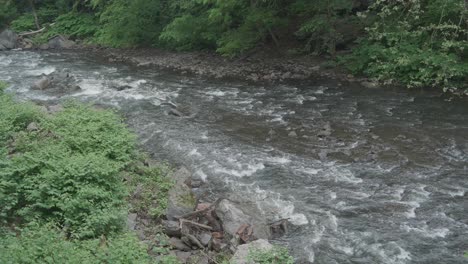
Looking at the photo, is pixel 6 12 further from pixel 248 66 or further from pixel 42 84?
pixel 248 66

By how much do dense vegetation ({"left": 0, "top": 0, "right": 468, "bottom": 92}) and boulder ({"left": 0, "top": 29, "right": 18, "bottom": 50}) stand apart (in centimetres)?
534

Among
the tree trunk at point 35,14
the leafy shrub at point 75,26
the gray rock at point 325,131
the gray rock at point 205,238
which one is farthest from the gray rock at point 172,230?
the tree trunk at point 35,14

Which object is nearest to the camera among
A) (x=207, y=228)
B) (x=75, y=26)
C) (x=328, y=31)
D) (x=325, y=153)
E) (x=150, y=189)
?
(x=207, y=228)

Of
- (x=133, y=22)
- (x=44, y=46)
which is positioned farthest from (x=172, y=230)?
(x=44, y=46)

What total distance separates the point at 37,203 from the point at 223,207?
11.1ft

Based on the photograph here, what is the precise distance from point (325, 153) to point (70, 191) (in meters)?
6.76

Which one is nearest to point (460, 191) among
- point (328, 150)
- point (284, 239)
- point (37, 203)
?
point (328, 150)

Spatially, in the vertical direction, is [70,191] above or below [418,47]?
below

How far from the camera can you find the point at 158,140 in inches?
541

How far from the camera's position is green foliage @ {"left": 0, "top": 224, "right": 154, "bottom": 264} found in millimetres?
6309

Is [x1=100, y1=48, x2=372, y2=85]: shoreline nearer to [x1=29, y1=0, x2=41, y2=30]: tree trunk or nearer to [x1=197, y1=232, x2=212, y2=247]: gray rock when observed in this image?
[x1=29, y1=0, x2=41, y2=30]: tree trunk

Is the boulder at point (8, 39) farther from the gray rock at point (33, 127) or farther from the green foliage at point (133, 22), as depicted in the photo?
the gray rock at point (33, 127)

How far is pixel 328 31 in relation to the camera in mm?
20547

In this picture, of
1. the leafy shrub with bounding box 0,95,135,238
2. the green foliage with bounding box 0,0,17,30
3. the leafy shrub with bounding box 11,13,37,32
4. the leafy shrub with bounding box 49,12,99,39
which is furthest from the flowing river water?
the green foliage with bounding box 0,0,17,30
